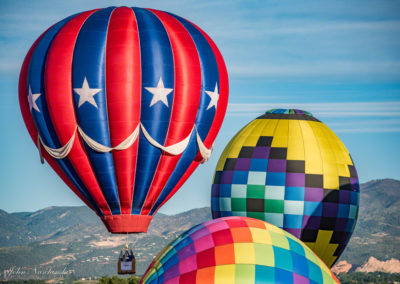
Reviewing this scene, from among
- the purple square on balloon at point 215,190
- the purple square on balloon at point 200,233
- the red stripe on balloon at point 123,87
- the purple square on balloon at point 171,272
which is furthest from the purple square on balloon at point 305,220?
the purple square on balloon at point 171,272

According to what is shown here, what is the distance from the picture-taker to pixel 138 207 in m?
31.0

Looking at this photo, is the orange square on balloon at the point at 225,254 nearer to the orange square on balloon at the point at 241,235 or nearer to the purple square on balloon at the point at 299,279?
the orange square on balloon at the point at 241,235

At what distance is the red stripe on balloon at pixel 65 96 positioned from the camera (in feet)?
97.8

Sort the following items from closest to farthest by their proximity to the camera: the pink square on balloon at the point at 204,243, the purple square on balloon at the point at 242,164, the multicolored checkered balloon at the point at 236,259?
the multicolored checkered balloon at the point at 236,259 → the pink square on balloon at the point at 204,243 → the purple square on balloon at the point at 242,164

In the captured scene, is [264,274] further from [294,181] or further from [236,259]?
[294,181]

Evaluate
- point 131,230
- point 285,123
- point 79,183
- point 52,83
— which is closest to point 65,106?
point 52,83

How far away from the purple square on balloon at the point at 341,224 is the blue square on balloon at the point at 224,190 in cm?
469

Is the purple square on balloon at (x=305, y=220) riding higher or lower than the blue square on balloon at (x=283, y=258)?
higher

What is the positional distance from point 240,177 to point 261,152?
54.1 inches

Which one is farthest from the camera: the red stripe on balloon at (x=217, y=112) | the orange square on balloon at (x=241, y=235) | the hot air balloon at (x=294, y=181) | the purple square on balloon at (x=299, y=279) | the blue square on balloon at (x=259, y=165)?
the blue square on balloon at (x=259, y=165)

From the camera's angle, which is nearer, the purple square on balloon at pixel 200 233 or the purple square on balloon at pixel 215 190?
the purple square on balloon at pixel 200 233

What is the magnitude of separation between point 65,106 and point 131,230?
5.13 metres

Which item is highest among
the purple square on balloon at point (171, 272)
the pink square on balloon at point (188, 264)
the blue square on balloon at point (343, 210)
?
the blue square on balloon at point (343, 210)

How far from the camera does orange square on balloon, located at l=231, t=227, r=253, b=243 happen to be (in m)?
21.9
